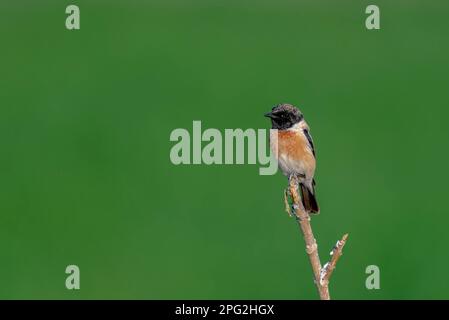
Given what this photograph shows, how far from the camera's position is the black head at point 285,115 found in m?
6.69

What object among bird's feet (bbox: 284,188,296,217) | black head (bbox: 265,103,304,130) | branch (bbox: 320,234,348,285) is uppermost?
black head (bbox: 265,103,304,130)

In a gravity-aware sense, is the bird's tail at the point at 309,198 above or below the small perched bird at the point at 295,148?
below

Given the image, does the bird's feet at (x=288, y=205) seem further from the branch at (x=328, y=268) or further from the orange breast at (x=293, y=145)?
the orange breast at (x=293, y=145)

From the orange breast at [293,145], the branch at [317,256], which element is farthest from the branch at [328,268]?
the orange breast at [293,145]

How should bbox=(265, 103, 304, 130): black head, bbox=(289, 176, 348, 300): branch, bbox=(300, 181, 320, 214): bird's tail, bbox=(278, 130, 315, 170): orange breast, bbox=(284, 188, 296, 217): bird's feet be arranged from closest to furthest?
bbox=(289, 176, 348, 300): branch → bbox=(284, 188, 296, 217): bird's feet → bbox=(265, 103, 304, 130): black head → bbox=(278, 130, 315, 170): orange breast → bbox=(300, 181, 320, 214): bird's tail

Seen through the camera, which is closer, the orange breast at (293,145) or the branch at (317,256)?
the branch at (317,256)

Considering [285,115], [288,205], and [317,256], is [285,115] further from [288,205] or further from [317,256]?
[317,256]

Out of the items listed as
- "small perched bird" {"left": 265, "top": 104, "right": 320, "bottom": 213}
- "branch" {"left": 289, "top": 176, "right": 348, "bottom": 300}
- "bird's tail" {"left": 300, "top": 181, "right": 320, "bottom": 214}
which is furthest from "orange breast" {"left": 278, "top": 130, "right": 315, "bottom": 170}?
"branch" {"left": 289, "top": 176, "right": 348, "bottom": 300}

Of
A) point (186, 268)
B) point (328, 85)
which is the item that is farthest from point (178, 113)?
point (186, 268)

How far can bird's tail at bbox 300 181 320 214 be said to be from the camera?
7066 mm

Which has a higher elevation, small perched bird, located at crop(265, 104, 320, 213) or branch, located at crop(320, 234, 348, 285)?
small perched bird, located at crop(265, 104, 320, 213)

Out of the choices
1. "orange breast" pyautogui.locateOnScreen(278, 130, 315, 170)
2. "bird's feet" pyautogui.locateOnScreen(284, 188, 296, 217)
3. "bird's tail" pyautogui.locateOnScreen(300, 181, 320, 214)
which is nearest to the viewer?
"bird's feet" pyautogui.locateOnScreen(284, 188, 296, 217)

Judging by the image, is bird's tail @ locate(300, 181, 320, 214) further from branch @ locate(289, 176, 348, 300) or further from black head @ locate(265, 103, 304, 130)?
A: branch @ locate(289, 176, 348, 300)

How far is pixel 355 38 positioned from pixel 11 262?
6.99 meters
